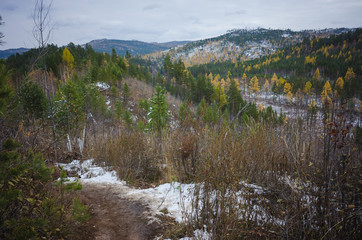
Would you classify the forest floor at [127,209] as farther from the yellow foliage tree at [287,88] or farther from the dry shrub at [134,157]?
the yellow foliage tree at [287,88]

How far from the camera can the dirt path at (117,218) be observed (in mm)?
2705

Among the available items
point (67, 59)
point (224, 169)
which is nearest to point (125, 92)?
point (67, 59)

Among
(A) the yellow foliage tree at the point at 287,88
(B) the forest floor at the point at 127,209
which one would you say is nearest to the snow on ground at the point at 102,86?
(B) the forest floor at the point at 127,209

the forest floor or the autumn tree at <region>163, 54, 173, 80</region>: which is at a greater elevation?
the autumn tree at <region>163, 54, 173, 80</region>

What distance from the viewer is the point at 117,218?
10.2ft

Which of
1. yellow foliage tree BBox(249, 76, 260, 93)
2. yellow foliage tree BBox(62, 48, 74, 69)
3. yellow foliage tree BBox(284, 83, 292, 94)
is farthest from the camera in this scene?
yellow foliage tree BBox(249, 76, 260, 93)

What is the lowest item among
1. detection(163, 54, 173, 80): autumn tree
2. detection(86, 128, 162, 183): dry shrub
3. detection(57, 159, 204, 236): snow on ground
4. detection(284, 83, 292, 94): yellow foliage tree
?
detection(57, 159, 204, 236): snow on ground

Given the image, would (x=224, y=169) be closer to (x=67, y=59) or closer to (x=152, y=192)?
(x=152, y=192)

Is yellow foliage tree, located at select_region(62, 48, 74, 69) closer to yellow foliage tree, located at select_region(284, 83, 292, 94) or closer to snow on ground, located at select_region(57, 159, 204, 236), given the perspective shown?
snow on ground, located at select_region(57, 159, 204, 236)

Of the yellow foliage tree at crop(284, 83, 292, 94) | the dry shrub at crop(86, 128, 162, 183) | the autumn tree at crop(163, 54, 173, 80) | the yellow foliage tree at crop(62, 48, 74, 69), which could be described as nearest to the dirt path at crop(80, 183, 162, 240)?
the dry shrub at crop(86, 128, 162, 183)

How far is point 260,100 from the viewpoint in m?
78.4

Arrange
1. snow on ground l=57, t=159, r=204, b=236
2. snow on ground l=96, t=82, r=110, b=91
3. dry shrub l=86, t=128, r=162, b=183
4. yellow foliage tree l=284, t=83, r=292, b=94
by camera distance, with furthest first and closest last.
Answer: yellow foliage tree l=284, t=83, r=292, b=94, snow on ground l=96, t=82, r=110, b=91, dry shrub l=86, t=128, r=162, b=183, snow on ground l=57, t=159, r=204, b=236

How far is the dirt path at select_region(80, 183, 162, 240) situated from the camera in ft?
8.87

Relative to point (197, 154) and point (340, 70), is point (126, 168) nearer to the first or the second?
point (197, 154)
